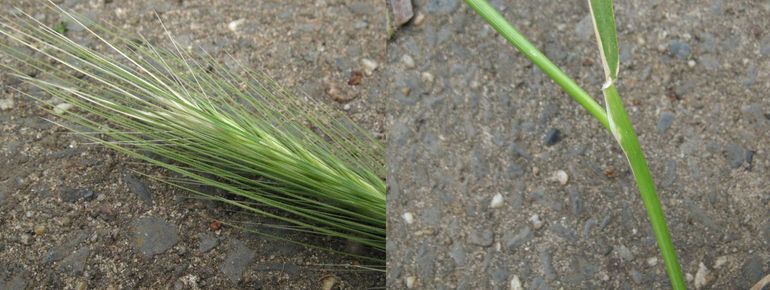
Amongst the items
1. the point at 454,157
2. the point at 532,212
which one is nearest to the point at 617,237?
the point at 532,212

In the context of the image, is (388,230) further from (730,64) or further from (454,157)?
(730,64)

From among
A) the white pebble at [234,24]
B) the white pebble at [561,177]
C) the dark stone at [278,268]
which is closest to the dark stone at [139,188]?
the dark stone at [278,268]

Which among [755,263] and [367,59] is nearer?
[755,263]

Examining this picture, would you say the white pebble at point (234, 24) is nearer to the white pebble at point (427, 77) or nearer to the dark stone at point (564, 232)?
the white pebble at point (427, 77)

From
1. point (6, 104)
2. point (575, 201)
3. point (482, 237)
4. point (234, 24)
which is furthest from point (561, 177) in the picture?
point (6, 104)

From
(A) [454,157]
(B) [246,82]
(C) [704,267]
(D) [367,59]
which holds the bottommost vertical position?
(C) [704,267]

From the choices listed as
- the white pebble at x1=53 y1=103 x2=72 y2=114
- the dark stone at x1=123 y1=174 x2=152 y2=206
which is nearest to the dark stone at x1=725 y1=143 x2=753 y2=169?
the dark stone at x1=123 y1=174 x2=152 y2=206
